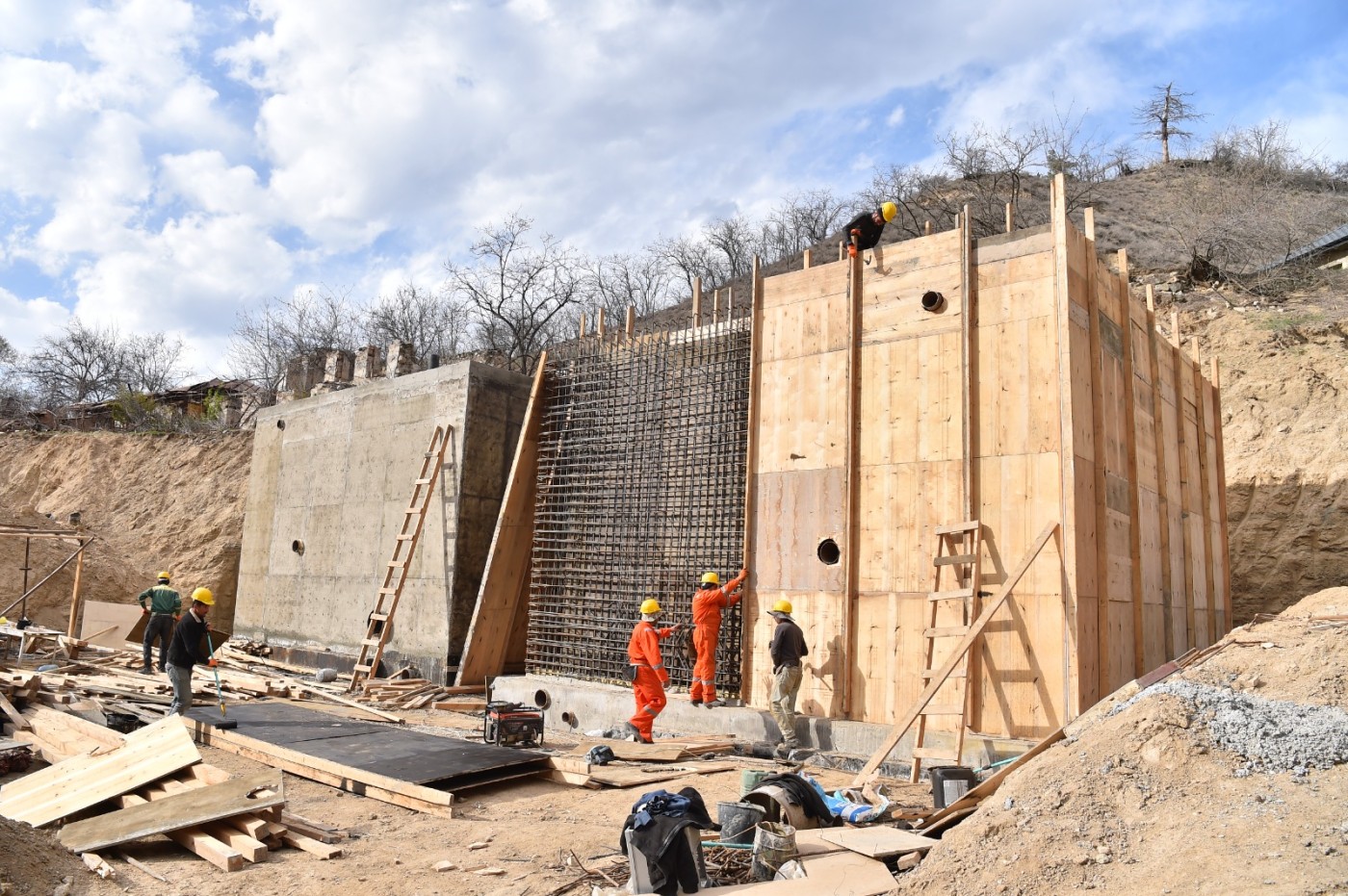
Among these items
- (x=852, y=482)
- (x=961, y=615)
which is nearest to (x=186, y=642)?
(x=852, y=482)

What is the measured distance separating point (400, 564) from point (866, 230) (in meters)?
8.64

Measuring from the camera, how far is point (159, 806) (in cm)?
659

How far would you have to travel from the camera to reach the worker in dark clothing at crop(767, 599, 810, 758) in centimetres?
915

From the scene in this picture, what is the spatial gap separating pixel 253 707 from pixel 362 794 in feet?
14.3

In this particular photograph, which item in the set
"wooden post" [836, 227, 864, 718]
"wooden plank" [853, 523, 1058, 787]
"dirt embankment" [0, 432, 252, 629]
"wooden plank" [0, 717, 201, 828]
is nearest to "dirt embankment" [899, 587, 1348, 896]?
"wooden plank" [853, 523, 1058, 787]

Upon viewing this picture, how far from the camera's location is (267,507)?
57.9ft

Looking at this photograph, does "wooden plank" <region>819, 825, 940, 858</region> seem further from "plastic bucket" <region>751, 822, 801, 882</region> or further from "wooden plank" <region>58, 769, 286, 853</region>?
"wooden plank" <region>58, 769, 286, 853</region>

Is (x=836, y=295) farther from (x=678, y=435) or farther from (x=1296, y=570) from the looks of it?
(x=1296, y=570)

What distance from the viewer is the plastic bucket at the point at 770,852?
17.0 feet

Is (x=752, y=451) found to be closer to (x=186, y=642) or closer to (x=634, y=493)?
(x=634, y=493)

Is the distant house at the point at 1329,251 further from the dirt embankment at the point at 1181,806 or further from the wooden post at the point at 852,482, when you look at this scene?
the dirt embankment at the point at 1181,806

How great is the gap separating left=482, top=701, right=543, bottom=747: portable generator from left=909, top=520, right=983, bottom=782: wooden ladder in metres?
3.93

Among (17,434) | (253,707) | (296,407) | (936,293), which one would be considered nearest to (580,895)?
(936,293)

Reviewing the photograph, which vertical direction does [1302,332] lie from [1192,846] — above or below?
above
